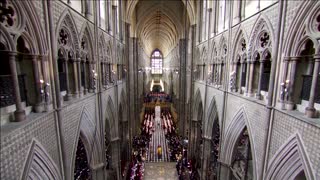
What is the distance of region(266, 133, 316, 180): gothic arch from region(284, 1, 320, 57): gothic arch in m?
2.16

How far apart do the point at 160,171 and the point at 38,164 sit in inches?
536

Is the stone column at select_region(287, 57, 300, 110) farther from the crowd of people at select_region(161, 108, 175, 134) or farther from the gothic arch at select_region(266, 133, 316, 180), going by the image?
the crowd of people at select_region(161, 108, 175, 134)

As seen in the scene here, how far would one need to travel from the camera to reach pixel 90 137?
7.95m

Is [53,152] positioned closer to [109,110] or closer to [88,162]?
[88,162]

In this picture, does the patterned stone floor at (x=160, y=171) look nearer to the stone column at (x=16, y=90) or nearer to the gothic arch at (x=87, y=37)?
the gothic arch at (x=87, y=37)

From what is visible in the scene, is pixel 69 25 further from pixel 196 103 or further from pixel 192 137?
pixel 192 137

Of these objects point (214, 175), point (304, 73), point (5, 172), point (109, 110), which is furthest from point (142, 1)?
point (5, 172)

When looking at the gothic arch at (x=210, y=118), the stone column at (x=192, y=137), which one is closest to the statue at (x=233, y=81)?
the gothic arch at (x=210, y=118)

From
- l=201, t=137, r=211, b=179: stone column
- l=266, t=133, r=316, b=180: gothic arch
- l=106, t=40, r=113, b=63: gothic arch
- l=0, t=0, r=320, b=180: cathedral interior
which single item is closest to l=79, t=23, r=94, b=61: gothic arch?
l=0, t=0, r=320, b=180: cathedral interior

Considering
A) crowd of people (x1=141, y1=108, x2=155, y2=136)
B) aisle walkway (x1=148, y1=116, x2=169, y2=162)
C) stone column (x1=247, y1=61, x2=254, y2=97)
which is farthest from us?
crowd of people (x1=141, y1=108, x2=155, y2=136)

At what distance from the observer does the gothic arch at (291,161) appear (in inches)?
176

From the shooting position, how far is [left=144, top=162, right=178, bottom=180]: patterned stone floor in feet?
51.4

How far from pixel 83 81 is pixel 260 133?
6.82 meters

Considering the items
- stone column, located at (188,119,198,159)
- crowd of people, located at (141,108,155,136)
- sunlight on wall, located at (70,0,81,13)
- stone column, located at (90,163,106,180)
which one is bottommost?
crowd of people, located at (141,108,155,136)
